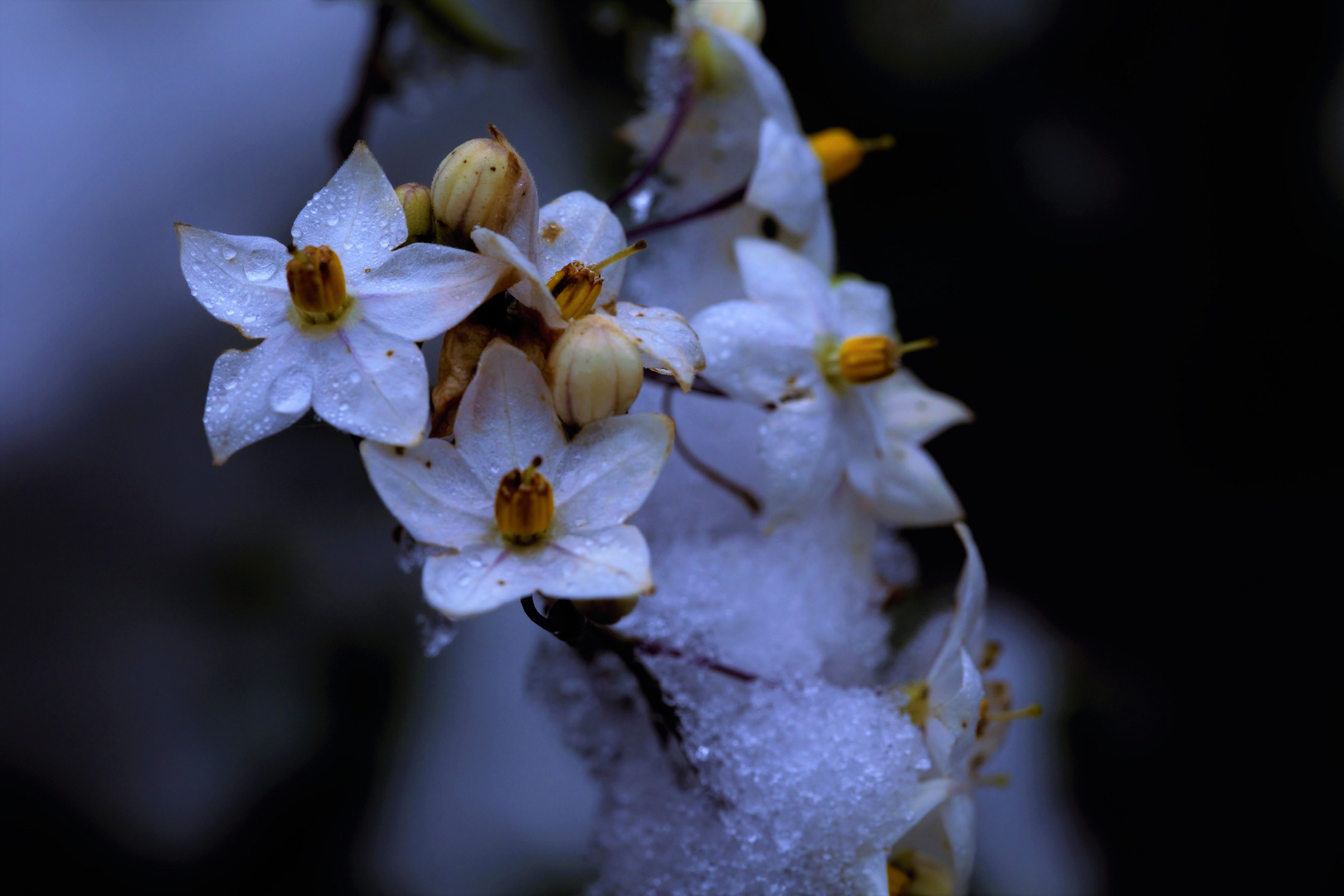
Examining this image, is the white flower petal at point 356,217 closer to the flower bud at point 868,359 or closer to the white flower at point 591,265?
the white flower at point 591,265

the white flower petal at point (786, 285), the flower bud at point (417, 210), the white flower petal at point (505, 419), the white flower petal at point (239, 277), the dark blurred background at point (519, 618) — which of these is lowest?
the dark blurred background at point (519, 618)

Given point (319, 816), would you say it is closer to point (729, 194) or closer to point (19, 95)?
point (729, 194)

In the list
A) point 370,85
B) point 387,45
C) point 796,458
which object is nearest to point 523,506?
point 796,458

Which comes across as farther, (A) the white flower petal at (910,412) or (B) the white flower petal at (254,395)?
(A) the white flower petal at (910,412)

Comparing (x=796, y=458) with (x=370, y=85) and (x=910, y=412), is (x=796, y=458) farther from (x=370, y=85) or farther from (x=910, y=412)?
(x=370, y=85)

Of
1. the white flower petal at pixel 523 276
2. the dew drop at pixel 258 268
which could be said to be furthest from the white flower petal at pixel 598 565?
the dew drop at pixel 258 268

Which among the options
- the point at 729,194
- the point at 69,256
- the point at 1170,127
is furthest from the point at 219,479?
the point at 1170,127
